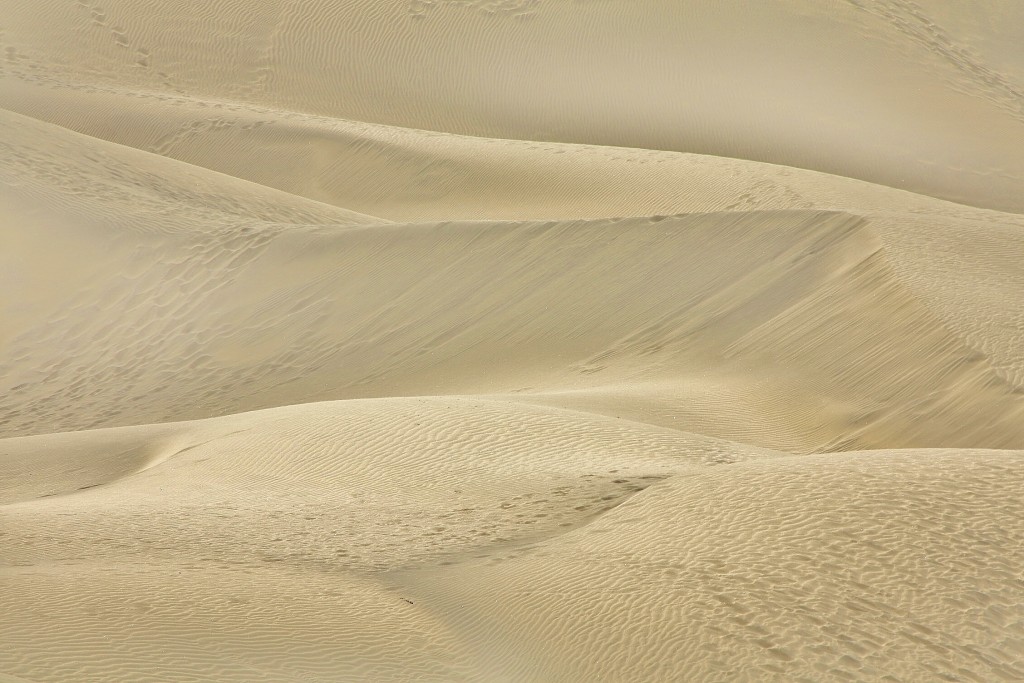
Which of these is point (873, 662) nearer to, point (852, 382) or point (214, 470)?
point (214, 470)

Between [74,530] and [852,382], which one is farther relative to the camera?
[852,382]

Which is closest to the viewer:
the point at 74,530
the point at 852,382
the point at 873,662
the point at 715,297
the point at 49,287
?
the point at 873,662

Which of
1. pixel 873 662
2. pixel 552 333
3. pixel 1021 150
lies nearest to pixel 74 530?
pixel 873 662

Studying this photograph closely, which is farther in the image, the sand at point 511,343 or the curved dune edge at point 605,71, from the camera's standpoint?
the curved dune edge at point 605,71

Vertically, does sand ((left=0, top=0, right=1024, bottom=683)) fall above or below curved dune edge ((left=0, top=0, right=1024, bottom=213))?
below

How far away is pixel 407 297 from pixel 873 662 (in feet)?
21.1

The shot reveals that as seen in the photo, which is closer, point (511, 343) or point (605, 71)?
point (511, 343)

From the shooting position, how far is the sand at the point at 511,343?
3.79 meters

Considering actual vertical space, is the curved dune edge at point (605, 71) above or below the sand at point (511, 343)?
above

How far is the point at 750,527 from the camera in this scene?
420cm

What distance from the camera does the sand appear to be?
12.4ft

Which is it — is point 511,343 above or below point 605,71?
below

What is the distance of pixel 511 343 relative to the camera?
8844 millimetres

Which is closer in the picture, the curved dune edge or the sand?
the sand
